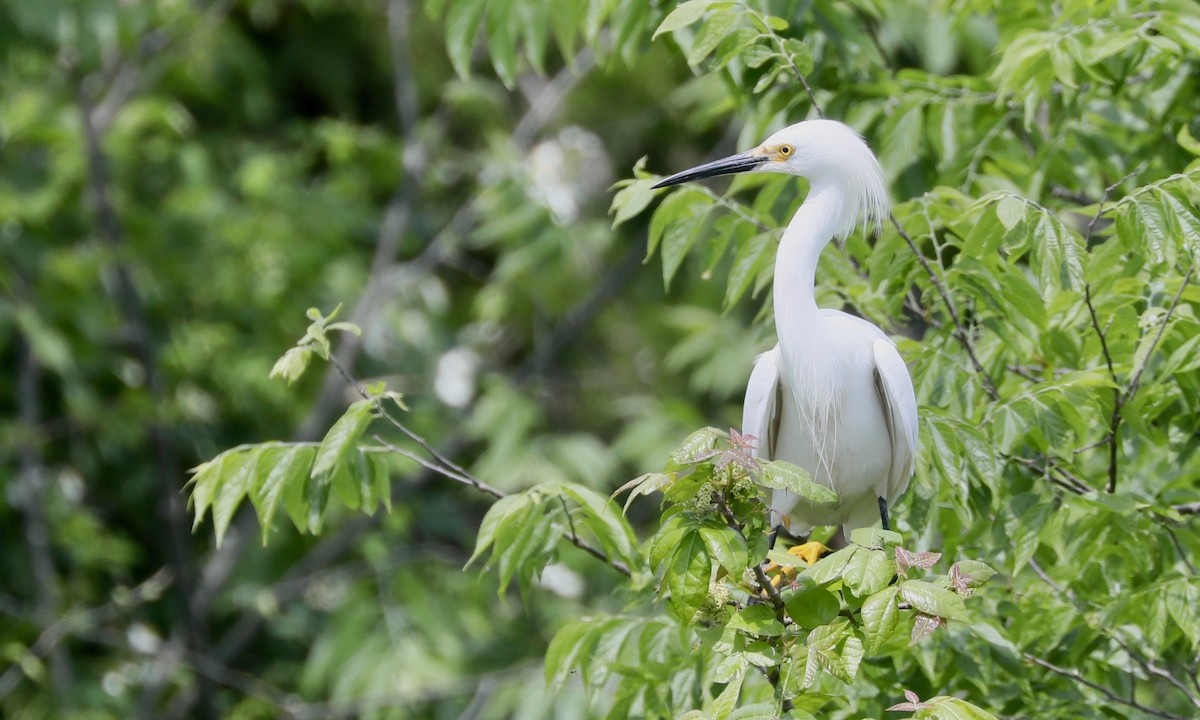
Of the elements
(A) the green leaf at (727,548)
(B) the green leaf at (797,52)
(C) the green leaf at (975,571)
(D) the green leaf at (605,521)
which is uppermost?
(B) the green leaf at (797,52)

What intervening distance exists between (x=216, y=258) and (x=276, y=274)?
50cm

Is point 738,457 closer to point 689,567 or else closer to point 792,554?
point 689,567

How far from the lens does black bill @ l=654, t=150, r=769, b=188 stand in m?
3.37

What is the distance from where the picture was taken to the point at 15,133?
761 cm

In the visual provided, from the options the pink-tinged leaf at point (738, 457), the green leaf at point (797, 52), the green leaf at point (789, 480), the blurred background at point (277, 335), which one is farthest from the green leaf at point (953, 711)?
the blurred background at point (277, 335)

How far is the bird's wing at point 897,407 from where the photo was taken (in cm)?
300

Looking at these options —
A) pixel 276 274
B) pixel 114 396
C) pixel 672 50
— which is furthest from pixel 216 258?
pixel 672 50

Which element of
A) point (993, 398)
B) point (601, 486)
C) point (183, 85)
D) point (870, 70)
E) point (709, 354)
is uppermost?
point (870, 70)

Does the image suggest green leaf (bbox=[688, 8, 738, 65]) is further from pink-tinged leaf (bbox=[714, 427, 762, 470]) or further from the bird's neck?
pink-tinged leaf (bbox=[714, 427, 762, 470])

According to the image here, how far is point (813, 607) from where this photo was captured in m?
2.40

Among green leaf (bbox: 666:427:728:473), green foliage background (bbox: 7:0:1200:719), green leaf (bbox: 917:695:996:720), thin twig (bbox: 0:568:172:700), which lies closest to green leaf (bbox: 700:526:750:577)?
green leaf (bbox: 666:427:728:473)

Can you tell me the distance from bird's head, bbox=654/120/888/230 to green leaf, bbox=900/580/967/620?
1.27 m

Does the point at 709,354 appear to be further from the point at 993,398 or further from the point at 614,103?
the point at 993,398

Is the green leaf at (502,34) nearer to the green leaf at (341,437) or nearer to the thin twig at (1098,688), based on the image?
the green leaf at (341,437)
